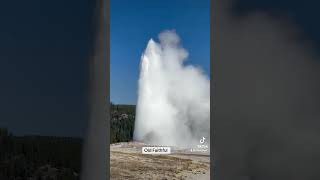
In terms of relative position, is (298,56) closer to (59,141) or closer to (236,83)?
(236,83)

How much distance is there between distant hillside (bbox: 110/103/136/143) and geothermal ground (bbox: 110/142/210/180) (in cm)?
88

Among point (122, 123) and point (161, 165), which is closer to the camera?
point (161, 165)

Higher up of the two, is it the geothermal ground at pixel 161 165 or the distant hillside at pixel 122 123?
the distant hillside at pixel 122 123

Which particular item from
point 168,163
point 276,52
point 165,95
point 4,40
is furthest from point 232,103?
point 165,95

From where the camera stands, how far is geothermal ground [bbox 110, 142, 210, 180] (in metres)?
7.79

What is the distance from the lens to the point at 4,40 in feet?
8.66

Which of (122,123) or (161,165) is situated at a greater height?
(122,123)

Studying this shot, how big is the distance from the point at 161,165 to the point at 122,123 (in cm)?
228

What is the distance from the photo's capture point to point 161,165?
8773 mm

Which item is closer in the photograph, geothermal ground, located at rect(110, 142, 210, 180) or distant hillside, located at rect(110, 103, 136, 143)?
geothermal ground, located at rect(110, 142, 210, 180)

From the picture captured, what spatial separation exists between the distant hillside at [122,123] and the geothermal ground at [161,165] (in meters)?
0.88

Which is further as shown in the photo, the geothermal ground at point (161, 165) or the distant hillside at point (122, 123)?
the distant hillside at point (122, 123)

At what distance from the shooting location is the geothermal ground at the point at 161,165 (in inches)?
307

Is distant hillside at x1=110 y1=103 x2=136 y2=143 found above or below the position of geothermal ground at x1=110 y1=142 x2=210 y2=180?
above
